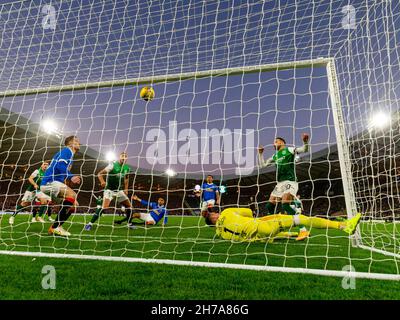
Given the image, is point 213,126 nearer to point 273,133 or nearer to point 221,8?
point 273,133

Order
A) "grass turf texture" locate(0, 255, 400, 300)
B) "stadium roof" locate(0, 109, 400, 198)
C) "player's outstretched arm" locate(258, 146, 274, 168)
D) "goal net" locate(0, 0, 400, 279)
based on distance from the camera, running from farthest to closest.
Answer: "stadium roof" locate(0, 109, 400, 198)
"player's outstretched arm" locate(258, 146, 274, 168)
"goal net" locate(0, 0, 400, 279)
"grass turf texture" locate(0, 255, 400, 300)

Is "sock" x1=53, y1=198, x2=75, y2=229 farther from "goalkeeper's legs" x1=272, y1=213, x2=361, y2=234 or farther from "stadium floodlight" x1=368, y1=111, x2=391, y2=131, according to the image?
"stadium floodlight" x1=368, y1=111, x2=391, y2=131

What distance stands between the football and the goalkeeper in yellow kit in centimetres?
251

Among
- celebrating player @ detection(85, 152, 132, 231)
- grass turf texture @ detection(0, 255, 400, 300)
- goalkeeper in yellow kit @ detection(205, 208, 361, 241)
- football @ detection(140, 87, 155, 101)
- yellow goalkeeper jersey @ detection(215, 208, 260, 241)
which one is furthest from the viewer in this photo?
celebrating player @ detection(85, 152, 132, 231)

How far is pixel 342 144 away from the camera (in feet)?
15.8

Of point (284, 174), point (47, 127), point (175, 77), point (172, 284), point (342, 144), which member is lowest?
point (172, 284)

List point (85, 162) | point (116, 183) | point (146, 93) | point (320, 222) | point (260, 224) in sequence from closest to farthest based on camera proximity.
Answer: point (320, 222), point (260, 224), point (146, 93), point (116, 183), point (85, 162)

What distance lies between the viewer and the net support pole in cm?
471

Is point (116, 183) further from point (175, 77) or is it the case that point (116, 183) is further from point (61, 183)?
point (175, 77)

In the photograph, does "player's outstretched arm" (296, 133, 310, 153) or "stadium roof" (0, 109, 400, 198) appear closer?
"player's outstretched arm" (296, 133, 310, 153)

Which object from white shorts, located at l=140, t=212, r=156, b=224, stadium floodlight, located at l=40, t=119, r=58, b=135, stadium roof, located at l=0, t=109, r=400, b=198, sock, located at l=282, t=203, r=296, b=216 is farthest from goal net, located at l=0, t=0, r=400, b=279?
stadium roof, located at l=0, t=109, r=400, b=198

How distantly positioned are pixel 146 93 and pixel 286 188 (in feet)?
10.00

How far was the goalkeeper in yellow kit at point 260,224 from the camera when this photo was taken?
14.2 feet

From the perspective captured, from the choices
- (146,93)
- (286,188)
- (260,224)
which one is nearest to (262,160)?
(286,188)
